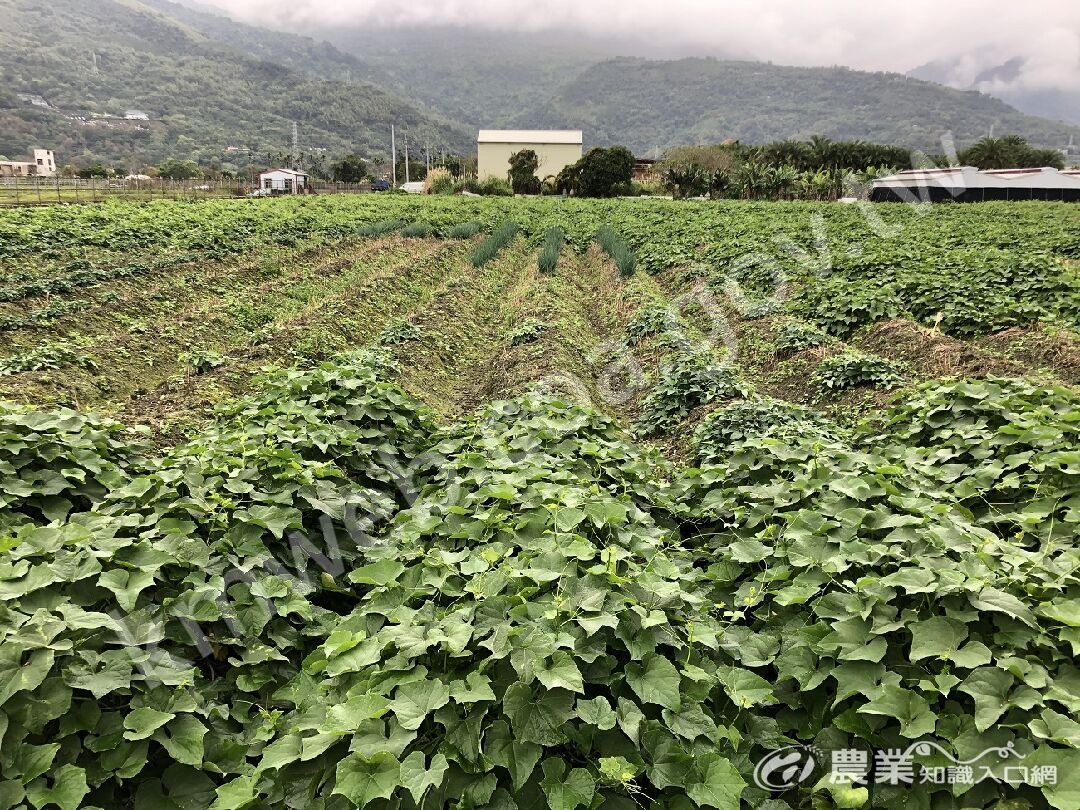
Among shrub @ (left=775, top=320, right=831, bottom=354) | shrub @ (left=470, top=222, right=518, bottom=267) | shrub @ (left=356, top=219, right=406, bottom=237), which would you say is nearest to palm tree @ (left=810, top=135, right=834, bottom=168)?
shrub @ (left=470, top=222, right=518, bottom=267)

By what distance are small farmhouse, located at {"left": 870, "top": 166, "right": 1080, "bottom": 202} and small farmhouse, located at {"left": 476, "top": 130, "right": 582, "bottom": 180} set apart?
3636 cm

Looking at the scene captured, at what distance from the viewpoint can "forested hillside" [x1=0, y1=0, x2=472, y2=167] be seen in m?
106

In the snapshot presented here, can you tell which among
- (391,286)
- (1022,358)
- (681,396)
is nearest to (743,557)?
(681,396)

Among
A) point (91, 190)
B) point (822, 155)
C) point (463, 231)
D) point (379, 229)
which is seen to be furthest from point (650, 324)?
point (822, 155)

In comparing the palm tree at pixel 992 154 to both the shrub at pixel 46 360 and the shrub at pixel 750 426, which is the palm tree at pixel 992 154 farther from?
the shrub at pixel 46 360

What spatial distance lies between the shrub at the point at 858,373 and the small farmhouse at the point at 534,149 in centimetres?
6823

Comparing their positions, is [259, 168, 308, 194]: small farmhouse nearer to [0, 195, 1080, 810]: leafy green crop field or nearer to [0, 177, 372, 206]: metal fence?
[0, 177, 372, 206]: metal fence

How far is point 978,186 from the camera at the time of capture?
43844 millimetres

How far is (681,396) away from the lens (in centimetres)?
701

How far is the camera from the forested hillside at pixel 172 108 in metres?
106

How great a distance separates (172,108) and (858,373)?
185 meters

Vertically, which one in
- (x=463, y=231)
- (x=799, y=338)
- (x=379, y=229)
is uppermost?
(x=463, y=231)

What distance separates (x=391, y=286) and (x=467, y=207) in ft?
58.9

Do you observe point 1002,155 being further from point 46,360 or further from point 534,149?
point 46,360
